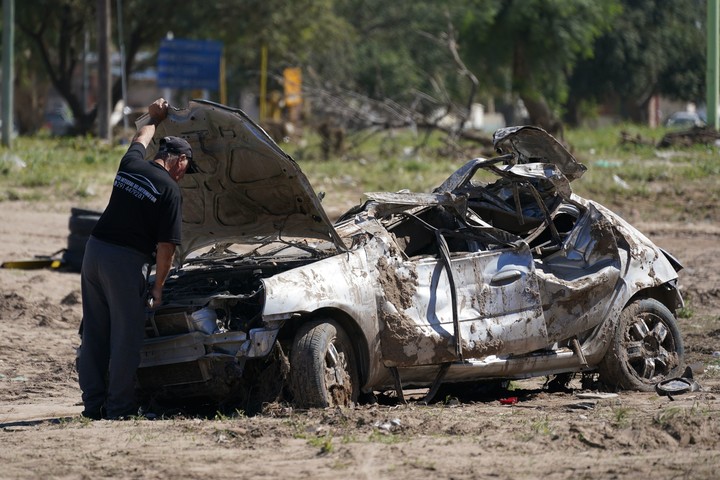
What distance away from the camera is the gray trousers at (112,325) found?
709 centimetres

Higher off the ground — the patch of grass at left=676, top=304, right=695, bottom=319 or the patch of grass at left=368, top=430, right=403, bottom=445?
the patch of grass at left=676, top=304, right=695, bottom=319

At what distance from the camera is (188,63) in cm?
3195

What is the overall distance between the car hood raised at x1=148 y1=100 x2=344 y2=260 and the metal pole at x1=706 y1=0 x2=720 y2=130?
800 inches

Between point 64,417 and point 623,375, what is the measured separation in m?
3.92

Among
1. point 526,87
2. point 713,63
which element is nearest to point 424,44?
point 526,87

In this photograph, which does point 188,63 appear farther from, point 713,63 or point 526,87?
point 713,63

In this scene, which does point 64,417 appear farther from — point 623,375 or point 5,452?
point 623,375

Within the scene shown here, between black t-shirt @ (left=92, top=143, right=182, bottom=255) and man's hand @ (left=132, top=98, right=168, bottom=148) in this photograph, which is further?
man's hand @ (left=132, top=98, right=168, bottom=148)

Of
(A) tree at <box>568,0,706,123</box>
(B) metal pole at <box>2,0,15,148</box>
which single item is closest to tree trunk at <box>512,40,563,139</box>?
(B) metal pole at <box>2,0,15,148</box>

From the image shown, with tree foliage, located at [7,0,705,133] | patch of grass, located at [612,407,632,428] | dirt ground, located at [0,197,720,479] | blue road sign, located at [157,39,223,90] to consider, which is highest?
tree foliage, located at [7,0,705,133]

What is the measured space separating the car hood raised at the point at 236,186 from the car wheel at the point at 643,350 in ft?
7.72

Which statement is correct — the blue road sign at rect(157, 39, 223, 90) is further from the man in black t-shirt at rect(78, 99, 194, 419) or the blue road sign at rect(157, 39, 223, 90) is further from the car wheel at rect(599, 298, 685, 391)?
the man in black t-shirt at rect(78, 99, 194, 419)

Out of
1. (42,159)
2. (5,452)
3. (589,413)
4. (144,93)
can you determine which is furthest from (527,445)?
(144,93)

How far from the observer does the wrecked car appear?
7.03m
